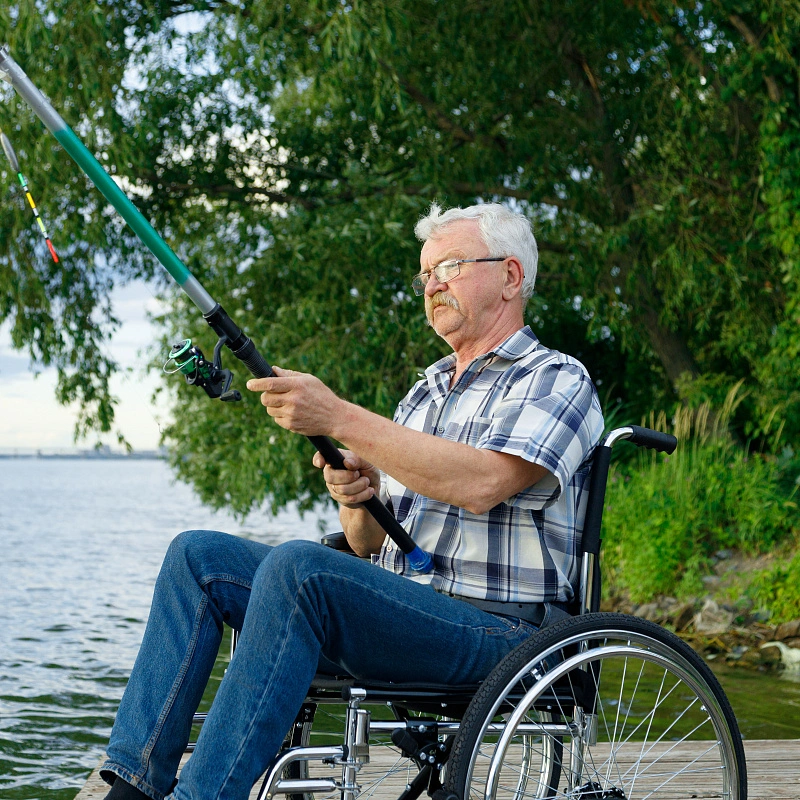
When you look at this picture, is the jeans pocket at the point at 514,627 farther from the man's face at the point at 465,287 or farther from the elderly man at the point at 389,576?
the man's face at the point at 465,287

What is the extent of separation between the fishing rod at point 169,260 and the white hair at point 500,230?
2.00 feet

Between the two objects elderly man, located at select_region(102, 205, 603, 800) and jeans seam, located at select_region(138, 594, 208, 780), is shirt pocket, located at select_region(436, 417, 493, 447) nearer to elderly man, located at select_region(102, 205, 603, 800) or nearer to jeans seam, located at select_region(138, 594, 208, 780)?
elderly man, located at select_region(102, 205, 603, 800)

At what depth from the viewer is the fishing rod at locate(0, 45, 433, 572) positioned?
154 cm

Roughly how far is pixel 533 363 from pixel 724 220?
588cm

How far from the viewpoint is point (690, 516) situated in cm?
661

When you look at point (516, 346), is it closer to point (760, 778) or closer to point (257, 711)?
point (257, 711)

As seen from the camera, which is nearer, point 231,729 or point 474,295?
point 231,729

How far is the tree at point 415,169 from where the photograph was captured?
22.1ft

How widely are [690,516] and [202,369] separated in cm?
548

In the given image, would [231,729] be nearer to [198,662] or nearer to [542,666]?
[198,662]

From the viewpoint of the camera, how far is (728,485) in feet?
22.2

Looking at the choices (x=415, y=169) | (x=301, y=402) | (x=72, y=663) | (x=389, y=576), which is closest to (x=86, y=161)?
(x=301, y=402)

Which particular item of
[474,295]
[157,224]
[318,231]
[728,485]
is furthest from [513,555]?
[157,224]

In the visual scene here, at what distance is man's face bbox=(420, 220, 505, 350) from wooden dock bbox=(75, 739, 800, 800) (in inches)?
44.0
